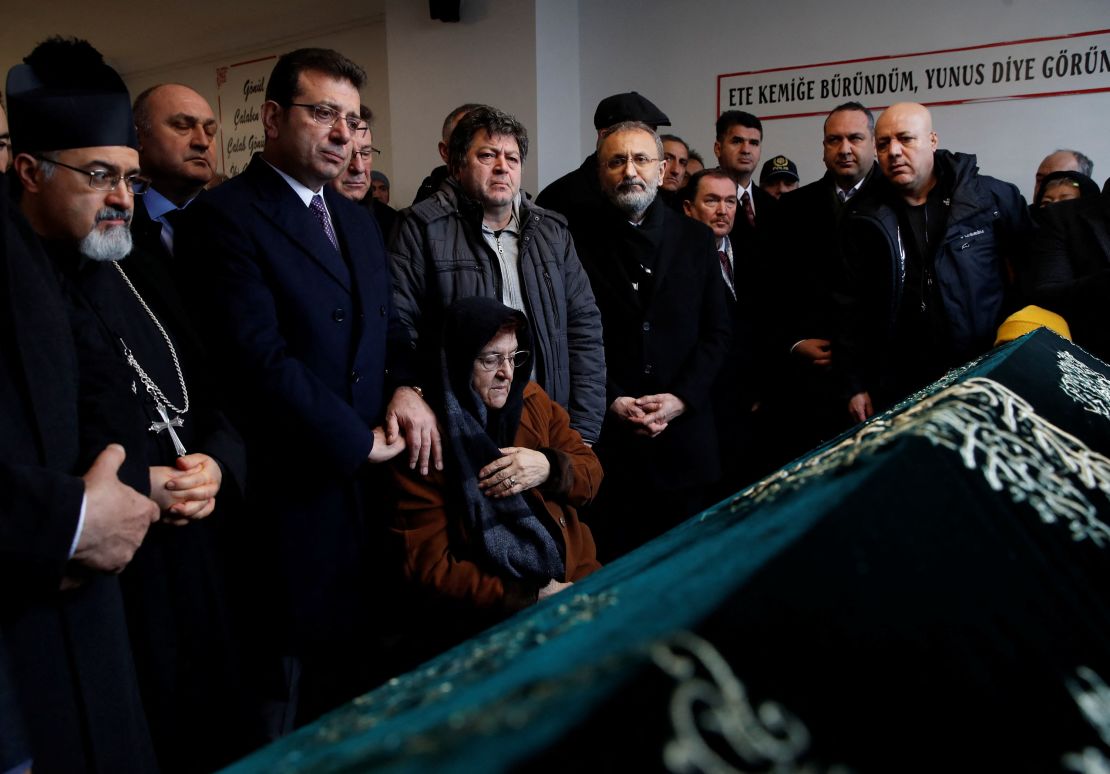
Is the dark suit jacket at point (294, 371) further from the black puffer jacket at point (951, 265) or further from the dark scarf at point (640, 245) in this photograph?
the black puffer jacket at point (951, 265)

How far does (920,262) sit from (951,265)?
0.10m

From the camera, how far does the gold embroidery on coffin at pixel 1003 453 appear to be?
63 centimetres

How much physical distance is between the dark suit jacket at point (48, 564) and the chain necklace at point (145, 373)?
225 mm

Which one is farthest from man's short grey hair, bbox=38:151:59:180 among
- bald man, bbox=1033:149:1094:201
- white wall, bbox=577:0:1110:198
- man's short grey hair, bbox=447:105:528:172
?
white wall, bbox=577:0:1110:198

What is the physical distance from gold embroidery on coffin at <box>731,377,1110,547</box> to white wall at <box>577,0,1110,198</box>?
176 inches

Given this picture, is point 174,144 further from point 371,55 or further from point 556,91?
point 371,55

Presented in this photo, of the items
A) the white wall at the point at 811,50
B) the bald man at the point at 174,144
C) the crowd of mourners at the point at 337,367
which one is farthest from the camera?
the white wall at the point at 811,50

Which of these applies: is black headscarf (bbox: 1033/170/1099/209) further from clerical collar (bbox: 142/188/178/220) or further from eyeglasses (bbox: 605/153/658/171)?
clerical collar (bbox: 142/188/178/220)

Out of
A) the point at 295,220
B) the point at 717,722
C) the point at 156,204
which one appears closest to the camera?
the point at 717,722

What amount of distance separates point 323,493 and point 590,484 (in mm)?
634

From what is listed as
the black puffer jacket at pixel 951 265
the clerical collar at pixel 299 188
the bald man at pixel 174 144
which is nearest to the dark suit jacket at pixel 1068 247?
the black puffer jacket at pixel 951 265

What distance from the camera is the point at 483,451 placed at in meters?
1.91

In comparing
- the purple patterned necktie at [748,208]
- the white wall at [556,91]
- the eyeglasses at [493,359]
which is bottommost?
the eyeglasses at [493,359]

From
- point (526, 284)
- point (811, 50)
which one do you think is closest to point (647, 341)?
point (526, 284)
